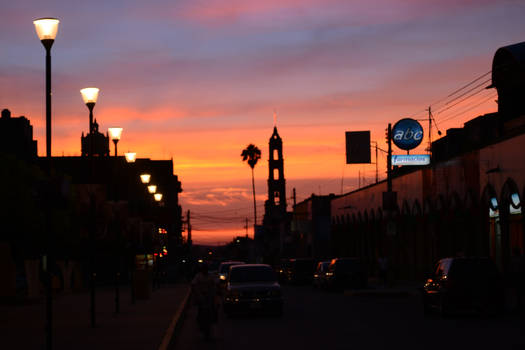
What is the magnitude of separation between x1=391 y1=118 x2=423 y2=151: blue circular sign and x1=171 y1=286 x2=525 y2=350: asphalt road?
34.5 meters

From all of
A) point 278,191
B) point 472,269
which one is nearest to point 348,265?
point 472,269

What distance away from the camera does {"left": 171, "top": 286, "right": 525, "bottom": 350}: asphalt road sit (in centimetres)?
1822

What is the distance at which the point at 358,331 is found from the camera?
21.6m

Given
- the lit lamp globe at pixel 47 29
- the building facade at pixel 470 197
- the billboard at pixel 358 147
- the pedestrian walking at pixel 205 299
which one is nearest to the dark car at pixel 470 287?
the building facade at pixel 470 197

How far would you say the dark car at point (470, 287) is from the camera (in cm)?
2595

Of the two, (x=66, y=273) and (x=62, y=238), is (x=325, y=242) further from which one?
(x=66, y=273)

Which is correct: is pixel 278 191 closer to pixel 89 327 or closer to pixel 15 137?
pixel 15 137

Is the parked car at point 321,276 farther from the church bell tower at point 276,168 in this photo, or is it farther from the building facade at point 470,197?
the church bell tower at point 276,168

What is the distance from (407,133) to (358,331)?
1736 inches

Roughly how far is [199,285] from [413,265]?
1743 inches

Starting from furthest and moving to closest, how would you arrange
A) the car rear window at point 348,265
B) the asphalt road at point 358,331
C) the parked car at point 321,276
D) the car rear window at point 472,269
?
the parked car at point 321,276
the car rear window at point 348,265
the car rear window at point 472,269
the asphalt road at point 358,331

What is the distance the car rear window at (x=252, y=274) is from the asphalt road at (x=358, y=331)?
1.27 meters

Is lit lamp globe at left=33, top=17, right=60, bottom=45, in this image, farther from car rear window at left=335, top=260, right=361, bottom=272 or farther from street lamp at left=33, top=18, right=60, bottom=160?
car rear window at left=335, top=260, right=361, bottom=272

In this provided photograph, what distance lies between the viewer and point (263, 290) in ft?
93.6
